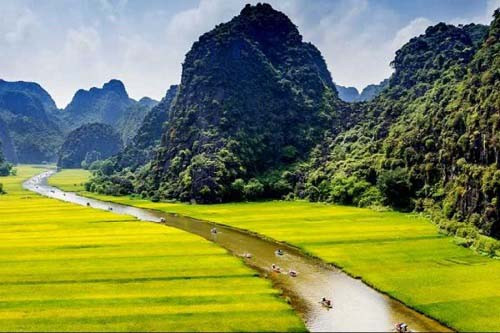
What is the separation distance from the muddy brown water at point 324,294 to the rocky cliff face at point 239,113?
5792cm

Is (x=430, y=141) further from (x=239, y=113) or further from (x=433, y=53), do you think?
(x=239, y=113)

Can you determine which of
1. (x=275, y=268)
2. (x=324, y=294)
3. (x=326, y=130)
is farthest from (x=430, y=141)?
(x=324, y=294)

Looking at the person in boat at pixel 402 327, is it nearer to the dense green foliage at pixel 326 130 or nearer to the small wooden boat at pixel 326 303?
the small wooden boat at pixel 326 303

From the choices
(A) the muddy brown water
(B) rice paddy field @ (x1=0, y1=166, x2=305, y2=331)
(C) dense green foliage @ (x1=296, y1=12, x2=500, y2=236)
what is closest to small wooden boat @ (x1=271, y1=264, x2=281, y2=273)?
(A) the muddy brown water

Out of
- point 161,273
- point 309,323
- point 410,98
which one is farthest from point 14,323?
point 410,98

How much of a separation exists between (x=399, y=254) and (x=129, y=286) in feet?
98.6

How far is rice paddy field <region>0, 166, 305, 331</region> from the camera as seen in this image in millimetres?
32281

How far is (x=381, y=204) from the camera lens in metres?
92.4

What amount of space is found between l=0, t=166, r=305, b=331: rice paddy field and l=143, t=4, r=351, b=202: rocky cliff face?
56.3 m

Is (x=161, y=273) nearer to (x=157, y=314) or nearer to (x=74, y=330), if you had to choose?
(x=157, y=314)

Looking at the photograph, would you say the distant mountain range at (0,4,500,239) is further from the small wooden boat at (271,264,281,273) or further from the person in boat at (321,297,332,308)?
the person in boat at (321,297,332,308)

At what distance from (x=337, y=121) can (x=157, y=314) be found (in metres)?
123

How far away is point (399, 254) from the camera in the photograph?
53000 mm

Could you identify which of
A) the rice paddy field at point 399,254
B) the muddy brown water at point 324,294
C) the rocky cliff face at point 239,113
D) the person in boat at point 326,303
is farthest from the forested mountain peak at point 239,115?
the person in boat at point 326,303
